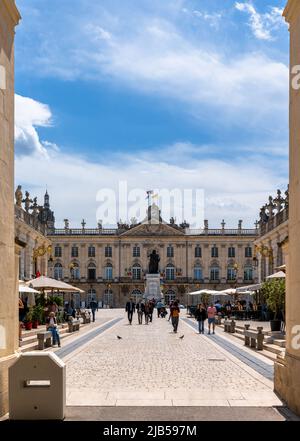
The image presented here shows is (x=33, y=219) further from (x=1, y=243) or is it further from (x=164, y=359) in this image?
(x=1, y=243)

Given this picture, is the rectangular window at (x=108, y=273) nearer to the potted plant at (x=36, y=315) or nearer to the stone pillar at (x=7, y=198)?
the potted plant at (x=36, y=315)

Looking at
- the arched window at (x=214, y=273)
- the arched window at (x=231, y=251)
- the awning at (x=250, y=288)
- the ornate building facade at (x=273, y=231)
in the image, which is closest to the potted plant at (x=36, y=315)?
the awning at (x=250, y=288)

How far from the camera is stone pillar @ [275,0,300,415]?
9.48 m

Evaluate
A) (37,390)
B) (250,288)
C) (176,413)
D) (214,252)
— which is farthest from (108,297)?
(37,390)

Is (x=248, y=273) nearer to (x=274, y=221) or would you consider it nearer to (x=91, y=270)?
(x=91, y=270)

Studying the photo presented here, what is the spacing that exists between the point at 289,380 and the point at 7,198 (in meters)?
5.01

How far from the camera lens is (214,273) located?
4227 inches

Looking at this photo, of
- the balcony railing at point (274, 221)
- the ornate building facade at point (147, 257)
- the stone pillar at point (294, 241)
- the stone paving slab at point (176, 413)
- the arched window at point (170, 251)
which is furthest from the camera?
the arched window at point (170, 251)

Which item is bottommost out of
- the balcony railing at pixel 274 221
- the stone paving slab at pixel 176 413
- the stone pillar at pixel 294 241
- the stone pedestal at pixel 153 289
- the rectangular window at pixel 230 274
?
the stone pedestal at pixel 153 289

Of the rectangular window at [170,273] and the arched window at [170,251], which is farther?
the arched window at [170,251]

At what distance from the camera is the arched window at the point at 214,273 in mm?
107000

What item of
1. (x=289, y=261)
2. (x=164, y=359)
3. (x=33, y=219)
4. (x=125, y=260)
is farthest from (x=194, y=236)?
(x=289, y=261)

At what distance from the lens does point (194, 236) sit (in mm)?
107875

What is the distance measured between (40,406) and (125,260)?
328 feet
